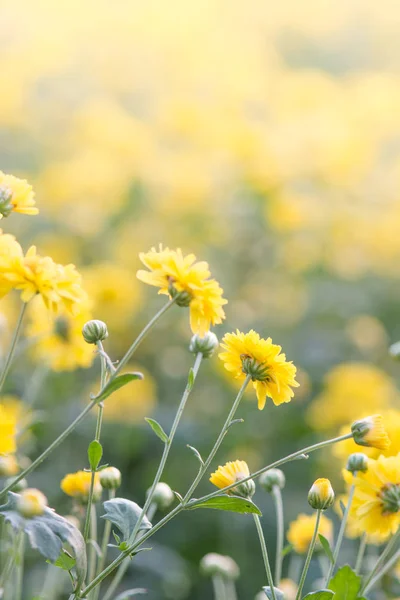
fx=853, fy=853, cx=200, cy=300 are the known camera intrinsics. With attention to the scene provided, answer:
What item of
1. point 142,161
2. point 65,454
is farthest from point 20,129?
point 65,454

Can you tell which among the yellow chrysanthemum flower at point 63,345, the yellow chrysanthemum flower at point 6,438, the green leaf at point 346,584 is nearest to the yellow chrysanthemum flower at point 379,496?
the green leaf at point 346,584

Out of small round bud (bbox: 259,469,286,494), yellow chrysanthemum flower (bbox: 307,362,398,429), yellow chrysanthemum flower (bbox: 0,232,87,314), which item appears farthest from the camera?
yellow chrysanthemum flower (bbox: 307,362,398,429)

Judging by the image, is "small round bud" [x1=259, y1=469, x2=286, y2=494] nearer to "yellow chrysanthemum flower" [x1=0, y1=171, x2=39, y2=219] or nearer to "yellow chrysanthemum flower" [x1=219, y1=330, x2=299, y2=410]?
"yellow chrysanthemum flower" [x1=219, y1=330, x2=299, y2=410]

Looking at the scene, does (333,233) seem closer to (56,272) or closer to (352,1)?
(56,272)

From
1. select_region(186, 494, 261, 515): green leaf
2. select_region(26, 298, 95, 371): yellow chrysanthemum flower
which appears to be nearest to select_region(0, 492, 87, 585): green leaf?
select_region(186, 494, 261, 515): green leaf

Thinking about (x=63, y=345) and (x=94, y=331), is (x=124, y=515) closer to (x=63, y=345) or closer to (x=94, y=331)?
(x=94, y=331)

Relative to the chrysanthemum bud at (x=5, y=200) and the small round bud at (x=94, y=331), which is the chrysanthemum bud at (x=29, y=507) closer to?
the small round bud at (x=94, y=331)
